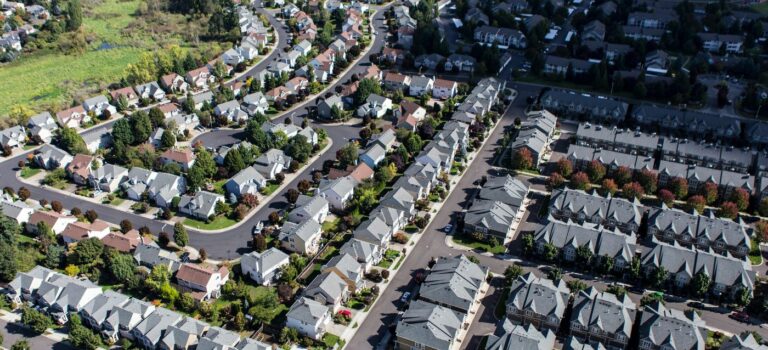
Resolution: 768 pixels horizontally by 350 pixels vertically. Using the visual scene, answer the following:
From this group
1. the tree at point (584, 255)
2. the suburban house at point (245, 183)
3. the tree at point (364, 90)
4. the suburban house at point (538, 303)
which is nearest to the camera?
the suburban house at point (538, 303)

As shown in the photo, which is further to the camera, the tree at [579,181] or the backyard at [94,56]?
the backyard at [94,56]

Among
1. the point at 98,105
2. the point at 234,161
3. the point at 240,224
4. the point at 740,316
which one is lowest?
the point at 240,224

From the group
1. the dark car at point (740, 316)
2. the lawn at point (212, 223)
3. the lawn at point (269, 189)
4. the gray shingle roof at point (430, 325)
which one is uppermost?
the gray shingle roof at point (430, 325)

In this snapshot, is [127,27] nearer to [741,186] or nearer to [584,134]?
[584,134]

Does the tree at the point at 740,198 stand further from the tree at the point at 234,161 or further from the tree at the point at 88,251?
the tree at the point at 88,251

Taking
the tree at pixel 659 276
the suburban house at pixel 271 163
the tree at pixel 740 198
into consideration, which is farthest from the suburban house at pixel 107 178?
the tree at pixel 740 198

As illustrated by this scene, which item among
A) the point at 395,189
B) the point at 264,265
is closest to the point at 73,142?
the point at 264,265

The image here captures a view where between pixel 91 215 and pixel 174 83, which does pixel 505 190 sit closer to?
pixel 91 215
